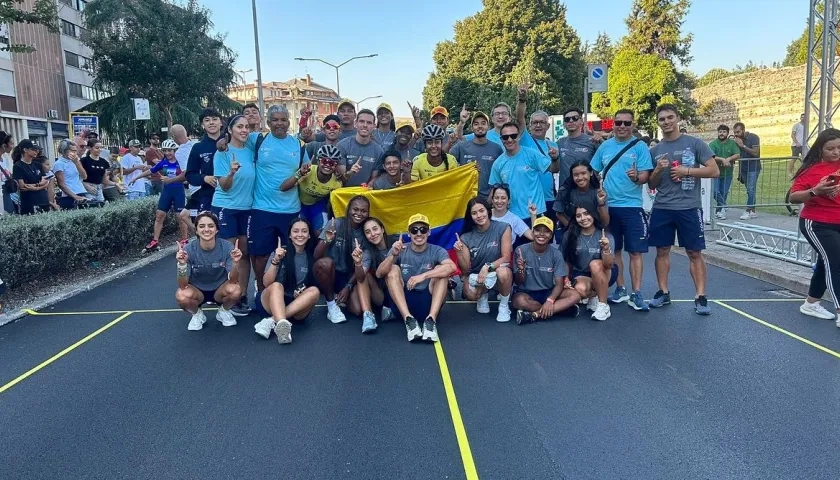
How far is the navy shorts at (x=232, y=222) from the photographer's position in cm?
657

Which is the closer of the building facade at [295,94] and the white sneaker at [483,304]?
the white sneaker at [483,304]

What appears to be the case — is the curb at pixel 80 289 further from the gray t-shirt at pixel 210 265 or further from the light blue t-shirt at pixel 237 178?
the light blue t-shirt at pixel 237 178

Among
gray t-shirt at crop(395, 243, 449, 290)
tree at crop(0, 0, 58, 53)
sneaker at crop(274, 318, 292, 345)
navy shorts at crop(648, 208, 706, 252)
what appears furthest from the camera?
tree at crop(0, 0, 58, 53)

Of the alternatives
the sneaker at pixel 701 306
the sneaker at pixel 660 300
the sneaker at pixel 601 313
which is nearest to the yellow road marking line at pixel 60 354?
the sneaker at pixel 601 313

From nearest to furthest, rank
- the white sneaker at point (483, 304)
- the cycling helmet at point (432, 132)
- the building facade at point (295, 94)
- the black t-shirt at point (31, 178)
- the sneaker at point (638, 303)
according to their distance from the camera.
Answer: the sneaker at point (638, 303) → the white sneaker at point (483, 304) → the cycling helmet at point (432, 132) → the black t-shirt at point (31, 178) → the building facade at point (295, 94)

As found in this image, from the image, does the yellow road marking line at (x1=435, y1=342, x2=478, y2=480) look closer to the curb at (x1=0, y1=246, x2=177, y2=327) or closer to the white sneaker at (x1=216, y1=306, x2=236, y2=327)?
the white sneaker at (x1=216, y1=306, x2=236, y2=327)

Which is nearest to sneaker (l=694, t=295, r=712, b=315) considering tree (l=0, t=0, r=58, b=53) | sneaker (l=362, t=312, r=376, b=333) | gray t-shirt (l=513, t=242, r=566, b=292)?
gray t-shirt (l=513, t=242, r=566, b=292)

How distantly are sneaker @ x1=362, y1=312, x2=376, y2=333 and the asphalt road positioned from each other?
112mm

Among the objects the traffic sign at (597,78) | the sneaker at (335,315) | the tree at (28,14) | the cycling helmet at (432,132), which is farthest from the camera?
the traffic sign at (597,78)

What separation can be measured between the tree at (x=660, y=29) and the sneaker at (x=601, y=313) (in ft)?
149

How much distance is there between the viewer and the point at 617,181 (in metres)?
6.60

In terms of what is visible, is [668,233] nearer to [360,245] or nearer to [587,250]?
[587,250]

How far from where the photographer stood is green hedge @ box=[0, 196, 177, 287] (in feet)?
24.1

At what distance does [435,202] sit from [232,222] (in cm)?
231
